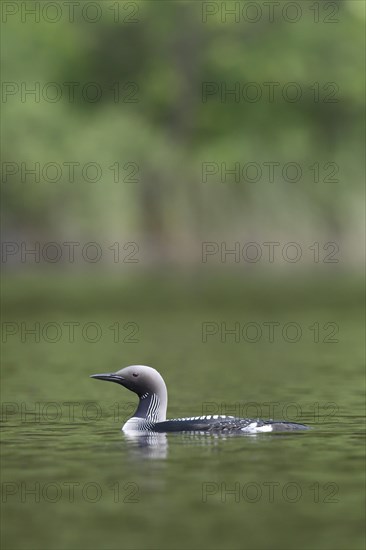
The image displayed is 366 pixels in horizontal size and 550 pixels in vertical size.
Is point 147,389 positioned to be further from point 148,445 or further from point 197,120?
point 197,120

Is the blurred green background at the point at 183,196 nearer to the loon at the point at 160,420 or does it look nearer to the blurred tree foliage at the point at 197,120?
the blurred tree foliage at the point at 197,120

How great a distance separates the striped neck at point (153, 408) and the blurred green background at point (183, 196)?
292 cm

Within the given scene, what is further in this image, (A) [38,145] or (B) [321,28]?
(B) [321,28]

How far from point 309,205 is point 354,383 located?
4037 cm

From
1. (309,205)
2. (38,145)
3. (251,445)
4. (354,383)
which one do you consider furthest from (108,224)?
(251,445)

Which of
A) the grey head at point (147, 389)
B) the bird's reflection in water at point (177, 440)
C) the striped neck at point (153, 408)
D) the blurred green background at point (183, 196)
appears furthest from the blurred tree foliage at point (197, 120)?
the bird's reflection in water at point (177, 440)

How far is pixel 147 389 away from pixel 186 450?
163 centimetres

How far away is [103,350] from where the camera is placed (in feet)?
84.2

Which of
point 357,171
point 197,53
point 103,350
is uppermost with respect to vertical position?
point 197,53

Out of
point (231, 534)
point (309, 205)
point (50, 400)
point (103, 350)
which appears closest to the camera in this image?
point (231, 534)

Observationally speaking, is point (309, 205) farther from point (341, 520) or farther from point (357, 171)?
point (341, 520)

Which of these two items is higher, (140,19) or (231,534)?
(140,19)

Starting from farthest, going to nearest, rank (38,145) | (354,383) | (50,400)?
(38,145) → (354,383) → (50,400)

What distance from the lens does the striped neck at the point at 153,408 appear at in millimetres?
14766
